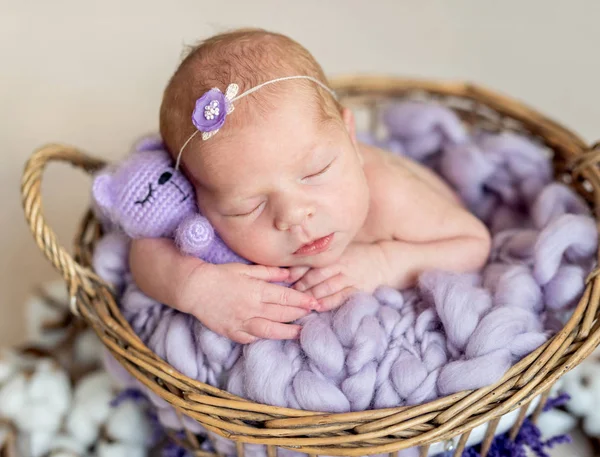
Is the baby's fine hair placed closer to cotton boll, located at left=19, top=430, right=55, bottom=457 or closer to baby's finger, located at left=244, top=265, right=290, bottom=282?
baby's finger, located at left=244, top=265, right=290, bottom=282

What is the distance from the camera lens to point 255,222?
1028mm

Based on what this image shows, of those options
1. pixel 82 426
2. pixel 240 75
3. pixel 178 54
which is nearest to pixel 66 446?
pixel 82 426

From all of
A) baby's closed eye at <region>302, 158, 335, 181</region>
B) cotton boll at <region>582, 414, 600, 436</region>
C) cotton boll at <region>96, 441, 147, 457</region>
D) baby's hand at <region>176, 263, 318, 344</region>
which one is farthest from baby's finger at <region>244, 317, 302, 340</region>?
cotton boll at <region>582, 414, 600, 436</region>

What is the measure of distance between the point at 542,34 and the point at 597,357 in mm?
1085

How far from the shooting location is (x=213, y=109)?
37.9 inches

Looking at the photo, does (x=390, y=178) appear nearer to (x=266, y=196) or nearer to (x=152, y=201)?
(x=266, y=196)

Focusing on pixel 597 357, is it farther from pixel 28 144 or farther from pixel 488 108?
pixel 28 144

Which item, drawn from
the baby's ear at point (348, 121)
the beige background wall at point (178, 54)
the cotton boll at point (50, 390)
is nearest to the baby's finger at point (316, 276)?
the baby's ear at point (348, 121)

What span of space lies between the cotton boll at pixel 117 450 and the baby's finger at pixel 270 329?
46cm

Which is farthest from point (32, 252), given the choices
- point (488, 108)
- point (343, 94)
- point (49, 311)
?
point (488, 108)

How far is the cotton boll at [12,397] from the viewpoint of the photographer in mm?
1285

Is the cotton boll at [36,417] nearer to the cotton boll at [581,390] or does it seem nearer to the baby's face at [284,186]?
the baby's face at [284,186]

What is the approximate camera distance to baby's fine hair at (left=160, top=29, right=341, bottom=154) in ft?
3.24

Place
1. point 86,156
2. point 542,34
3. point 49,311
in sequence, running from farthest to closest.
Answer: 1. point 542,34
2. point 49,311
3. point 86,156
